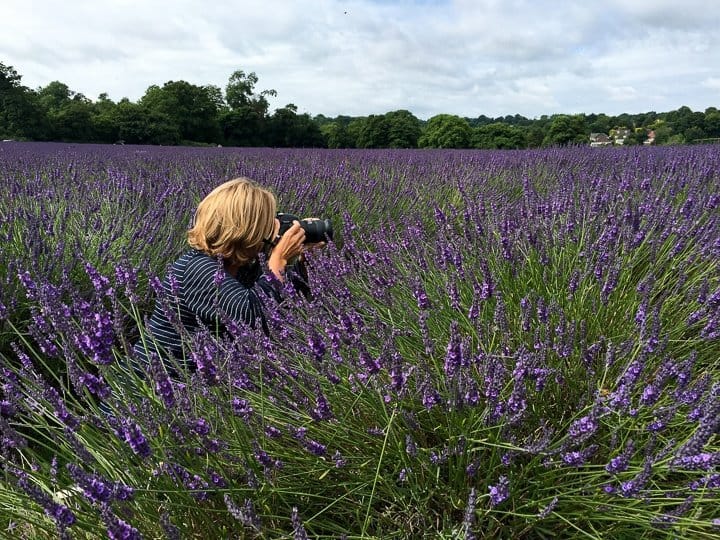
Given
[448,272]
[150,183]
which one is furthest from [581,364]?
[150,183]

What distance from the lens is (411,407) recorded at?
1247 mm

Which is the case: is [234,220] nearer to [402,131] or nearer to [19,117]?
[19,117]

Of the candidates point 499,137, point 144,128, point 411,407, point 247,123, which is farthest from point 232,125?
point 411,407

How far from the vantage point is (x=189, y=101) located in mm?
39781

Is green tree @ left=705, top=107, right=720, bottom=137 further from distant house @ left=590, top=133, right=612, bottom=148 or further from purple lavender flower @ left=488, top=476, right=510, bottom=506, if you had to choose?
purple lavender flower @ left=488, top=476, right=510, bottom=506

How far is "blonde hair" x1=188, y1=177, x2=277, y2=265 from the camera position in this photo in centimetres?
186

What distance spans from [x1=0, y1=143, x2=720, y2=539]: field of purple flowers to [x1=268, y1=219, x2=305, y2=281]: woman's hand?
0.24 m

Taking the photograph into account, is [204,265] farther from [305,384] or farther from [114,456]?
[114,456]

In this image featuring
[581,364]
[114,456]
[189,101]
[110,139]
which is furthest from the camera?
[189,101]

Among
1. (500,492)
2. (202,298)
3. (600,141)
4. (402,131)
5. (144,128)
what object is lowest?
(500,492)

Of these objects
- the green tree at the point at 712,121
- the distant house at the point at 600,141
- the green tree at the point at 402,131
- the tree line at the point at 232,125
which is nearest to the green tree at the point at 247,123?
the tree line at the point at 232,125

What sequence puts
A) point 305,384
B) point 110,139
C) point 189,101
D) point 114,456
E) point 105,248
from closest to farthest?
point 114,456 < point 305,384 < point 105,248 < point 110,139 < point 189,101

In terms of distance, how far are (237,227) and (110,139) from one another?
34352 millimetres

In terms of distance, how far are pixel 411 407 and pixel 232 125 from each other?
4246cm
